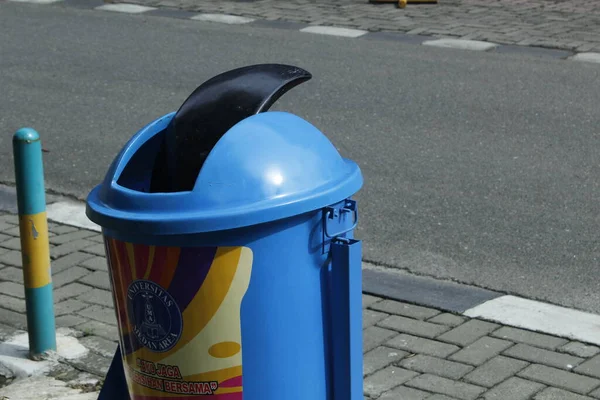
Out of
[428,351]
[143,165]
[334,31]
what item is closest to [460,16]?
[334,31]

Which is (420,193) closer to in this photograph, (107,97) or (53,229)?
(53,229)

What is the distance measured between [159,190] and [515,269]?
107 inches

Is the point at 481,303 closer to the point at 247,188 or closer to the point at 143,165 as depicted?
the point at 143,165

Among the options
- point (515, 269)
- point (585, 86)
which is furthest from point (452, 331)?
point (585, 86)

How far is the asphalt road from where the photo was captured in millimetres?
5826

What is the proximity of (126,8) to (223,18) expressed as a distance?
1495 millimetres

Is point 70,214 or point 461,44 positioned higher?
point 461,44

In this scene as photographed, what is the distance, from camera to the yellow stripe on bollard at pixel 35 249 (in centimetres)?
424

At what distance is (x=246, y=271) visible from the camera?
2887 mm

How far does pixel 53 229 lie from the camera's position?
6109mm

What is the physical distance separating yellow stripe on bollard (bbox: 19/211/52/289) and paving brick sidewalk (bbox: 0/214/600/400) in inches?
16.5

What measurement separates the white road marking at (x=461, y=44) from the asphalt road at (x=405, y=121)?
0.24 meters

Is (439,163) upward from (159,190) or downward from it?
downward

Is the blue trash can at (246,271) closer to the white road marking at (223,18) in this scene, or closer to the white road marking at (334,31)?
the white road marking at (334,31)
